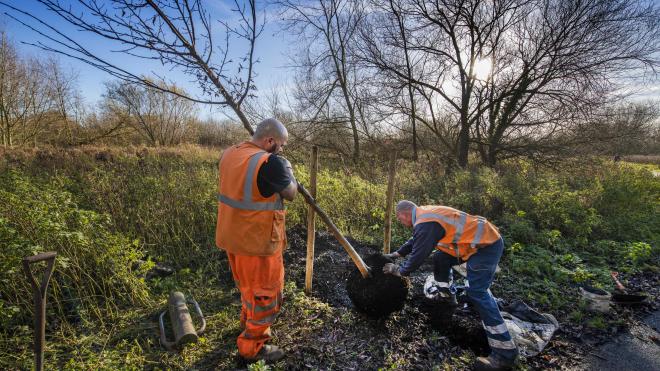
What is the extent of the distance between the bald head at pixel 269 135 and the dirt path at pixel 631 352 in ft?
11.9

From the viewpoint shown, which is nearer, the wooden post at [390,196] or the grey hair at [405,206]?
the grey hair at [405,206]

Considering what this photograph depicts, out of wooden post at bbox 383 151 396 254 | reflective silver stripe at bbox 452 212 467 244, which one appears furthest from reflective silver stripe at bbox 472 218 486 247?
wooden post at bbox 383 151 396 254

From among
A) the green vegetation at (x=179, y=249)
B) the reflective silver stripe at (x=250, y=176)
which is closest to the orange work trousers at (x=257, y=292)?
the green vegetation at (x=179, y=249)

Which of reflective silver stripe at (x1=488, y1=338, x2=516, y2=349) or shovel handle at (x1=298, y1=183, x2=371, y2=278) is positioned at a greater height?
shovel handle at (x1=298, y1=183, x2=371, y2=278)

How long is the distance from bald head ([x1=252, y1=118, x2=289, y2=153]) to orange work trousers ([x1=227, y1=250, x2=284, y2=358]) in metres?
0.95

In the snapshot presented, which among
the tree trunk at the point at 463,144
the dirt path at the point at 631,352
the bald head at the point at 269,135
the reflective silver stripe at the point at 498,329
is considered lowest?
the dirt path at the point at 631,352

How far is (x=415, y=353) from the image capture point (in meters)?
2.88

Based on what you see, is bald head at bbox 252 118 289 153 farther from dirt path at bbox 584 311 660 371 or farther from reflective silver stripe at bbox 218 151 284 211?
dirt path at bbox 584 311 660 371

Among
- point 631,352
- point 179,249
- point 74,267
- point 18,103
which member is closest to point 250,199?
point 74,267

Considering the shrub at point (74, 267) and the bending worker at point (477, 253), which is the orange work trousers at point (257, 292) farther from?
the shrub at point (74, 267)

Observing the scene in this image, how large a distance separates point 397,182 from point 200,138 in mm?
27694

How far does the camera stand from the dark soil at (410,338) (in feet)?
9.18

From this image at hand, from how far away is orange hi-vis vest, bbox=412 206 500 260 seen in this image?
2.77 meters

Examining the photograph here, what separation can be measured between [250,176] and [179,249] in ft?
Answer: 10.9
